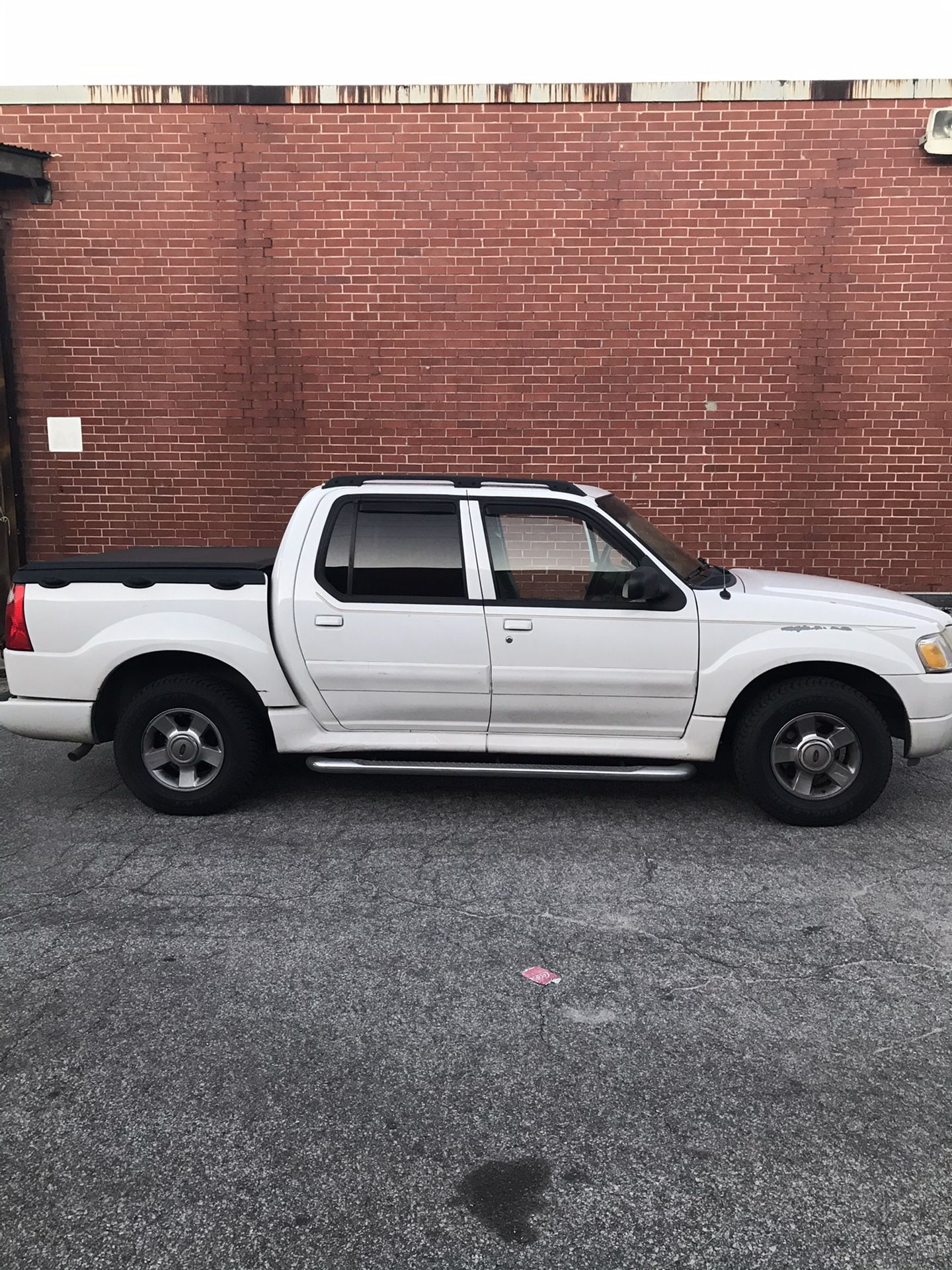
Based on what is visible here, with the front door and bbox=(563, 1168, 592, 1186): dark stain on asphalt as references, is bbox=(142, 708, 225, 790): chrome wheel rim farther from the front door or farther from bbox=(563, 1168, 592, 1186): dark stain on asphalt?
bbox=(563, 1168, 592, 1186): dark stain on asphalt

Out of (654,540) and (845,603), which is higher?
(654,540)

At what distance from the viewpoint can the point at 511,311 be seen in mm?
9305

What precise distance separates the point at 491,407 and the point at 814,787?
215 inches

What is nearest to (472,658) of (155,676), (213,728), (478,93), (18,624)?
(213,728)

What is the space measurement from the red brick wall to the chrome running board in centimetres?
476

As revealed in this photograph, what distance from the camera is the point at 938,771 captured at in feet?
20.5

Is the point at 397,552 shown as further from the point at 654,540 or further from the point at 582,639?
the point at 654,540

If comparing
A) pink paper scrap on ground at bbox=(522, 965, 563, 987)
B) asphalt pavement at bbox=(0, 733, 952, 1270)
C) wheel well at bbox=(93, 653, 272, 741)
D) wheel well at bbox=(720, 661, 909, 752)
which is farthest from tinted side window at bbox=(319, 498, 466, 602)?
pink paper scrap on ground at bbox=(522, 965, 563, 987)

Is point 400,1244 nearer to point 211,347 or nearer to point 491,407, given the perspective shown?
point 491,407

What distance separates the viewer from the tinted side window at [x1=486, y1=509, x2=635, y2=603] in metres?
5.32

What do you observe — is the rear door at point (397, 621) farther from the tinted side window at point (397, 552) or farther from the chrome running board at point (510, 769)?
the chrome running board at point (510, 769)

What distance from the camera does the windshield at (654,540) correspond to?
5.46 meters

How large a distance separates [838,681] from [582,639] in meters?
1.42

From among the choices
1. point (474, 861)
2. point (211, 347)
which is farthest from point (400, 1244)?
point (211, 347)
